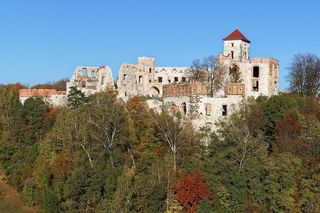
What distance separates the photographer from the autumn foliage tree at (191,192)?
45.1 m

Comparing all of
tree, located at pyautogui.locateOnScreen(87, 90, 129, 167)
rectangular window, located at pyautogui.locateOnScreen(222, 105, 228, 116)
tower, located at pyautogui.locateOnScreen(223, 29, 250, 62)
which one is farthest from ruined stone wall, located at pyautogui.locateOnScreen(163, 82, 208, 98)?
tower, located at pyautogui.locateOnScreen(223, 29, 250, 62)

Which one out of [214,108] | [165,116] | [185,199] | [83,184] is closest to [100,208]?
[83,184]

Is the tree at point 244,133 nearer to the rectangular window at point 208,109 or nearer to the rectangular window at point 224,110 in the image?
the rectangular window at point 224,110

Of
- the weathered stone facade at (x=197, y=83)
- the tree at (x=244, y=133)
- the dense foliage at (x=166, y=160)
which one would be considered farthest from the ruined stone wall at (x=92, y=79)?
the tree at (x=244, y=133)

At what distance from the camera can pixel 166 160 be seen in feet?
156

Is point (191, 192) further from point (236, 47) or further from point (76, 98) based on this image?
point (236, 47)

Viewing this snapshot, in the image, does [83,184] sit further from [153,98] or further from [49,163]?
[153,98]

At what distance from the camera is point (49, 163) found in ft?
170

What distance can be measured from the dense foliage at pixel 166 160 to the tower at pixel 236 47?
6.64 metres

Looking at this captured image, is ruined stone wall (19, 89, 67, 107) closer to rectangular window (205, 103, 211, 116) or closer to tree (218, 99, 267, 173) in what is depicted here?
rectangular window (205, 103, 211, 116)

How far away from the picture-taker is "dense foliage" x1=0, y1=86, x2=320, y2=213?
44.8m

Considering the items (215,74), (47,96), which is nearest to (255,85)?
(215,74)

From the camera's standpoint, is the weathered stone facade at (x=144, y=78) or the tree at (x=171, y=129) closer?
the tree at (x=171, y=129)

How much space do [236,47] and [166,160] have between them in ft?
62.6
